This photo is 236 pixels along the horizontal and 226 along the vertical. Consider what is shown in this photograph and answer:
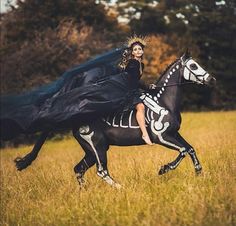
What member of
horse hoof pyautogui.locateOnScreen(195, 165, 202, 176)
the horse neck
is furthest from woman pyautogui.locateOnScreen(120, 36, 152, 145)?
horse hoof pyautogui.locateOnScreen(195, 165, 202, 176)

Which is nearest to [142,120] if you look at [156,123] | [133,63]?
[156,123]

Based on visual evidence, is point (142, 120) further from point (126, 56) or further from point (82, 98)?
point (126, 56)

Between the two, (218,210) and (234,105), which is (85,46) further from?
(218,210)

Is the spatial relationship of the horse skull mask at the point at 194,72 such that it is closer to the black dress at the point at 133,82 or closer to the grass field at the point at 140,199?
the black dress at the point at 133,82

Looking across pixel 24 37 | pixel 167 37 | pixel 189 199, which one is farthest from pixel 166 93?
pixel 167 37

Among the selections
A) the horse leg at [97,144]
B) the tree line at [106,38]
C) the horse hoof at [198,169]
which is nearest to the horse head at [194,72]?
the horse hoof at [198,169]

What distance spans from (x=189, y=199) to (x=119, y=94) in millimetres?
2344

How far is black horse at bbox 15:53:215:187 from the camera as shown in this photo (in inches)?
301

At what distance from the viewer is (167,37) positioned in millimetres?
36719

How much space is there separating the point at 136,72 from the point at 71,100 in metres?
1.13

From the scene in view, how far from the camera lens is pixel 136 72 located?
7.80m

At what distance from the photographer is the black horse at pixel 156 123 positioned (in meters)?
7.65

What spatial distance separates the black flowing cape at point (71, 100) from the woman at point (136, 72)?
118 millimetres

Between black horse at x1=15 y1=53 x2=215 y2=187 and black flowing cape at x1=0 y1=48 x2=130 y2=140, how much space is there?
23 cm
